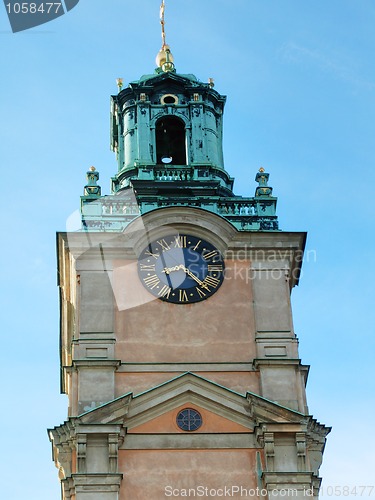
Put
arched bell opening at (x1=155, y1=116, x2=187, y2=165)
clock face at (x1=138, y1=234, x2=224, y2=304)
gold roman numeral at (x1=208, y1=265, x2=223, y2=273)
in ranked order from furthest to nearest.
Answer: arched bell opening at (x1=155, y1=116, x2=187, y2=165)
gold roman numeral at (x1=208, y1=265, x2=223, y2=273)
clock face at (x1=138, y1=234, x2=224, y2=304)

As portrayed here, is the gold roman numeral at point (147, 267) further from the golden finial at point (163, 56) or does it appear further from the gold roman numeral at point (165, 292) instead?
the golden finial at point (163, 56)

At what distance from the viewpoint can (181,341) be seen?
103 ft

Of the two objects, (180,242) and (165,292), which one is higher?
(180,242)

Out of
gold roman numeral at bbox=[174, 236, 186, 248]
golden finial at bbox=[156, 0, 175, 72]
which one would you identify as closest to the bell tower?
gold roman numeral at bbox=[174, 236, 186, 248]

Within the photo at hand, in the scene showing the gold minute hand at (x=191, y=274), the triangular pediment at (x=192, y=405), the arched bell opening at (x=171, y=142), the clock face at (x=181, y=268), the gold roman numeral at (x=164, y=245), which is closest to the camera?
the triangular pediment at (x=192, y=405)

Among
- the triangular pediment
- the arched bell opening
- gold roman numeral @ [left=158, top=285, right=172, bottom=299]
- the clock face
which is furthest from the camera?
the arched bell opening

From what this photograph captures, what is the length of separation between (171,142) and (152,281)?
22.2ft

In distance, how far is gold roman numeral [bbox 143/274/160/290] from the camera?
32.2 metres

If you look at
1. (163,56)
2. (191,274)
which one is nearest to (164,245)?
(191,274)

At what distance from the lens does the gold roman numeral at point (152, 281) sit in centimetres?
3225

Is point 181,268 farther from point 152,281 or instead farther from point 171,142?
point 171,142

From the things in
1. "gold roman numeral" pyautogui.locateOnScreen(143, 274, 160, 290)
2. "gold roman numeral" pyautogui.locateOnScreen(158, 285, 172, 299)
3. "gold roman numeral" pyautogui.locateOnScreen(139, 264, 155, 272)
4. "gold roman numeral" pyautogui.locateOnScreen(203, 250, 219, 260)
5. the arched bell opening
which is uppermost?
the arched bell opening

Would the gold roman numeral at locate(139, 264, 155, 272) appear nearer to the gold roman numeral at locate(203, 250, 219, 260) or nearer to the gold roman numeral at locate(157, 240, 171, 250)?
the gold roman numeral at locate(157, 240, 171, 250)

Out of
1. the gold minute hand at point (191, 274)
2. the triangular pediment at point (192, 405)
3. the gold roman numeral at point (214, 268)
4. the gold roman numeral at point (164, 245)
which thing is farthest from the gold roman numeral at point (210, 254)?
the triangular pediment at point (192, 405)
